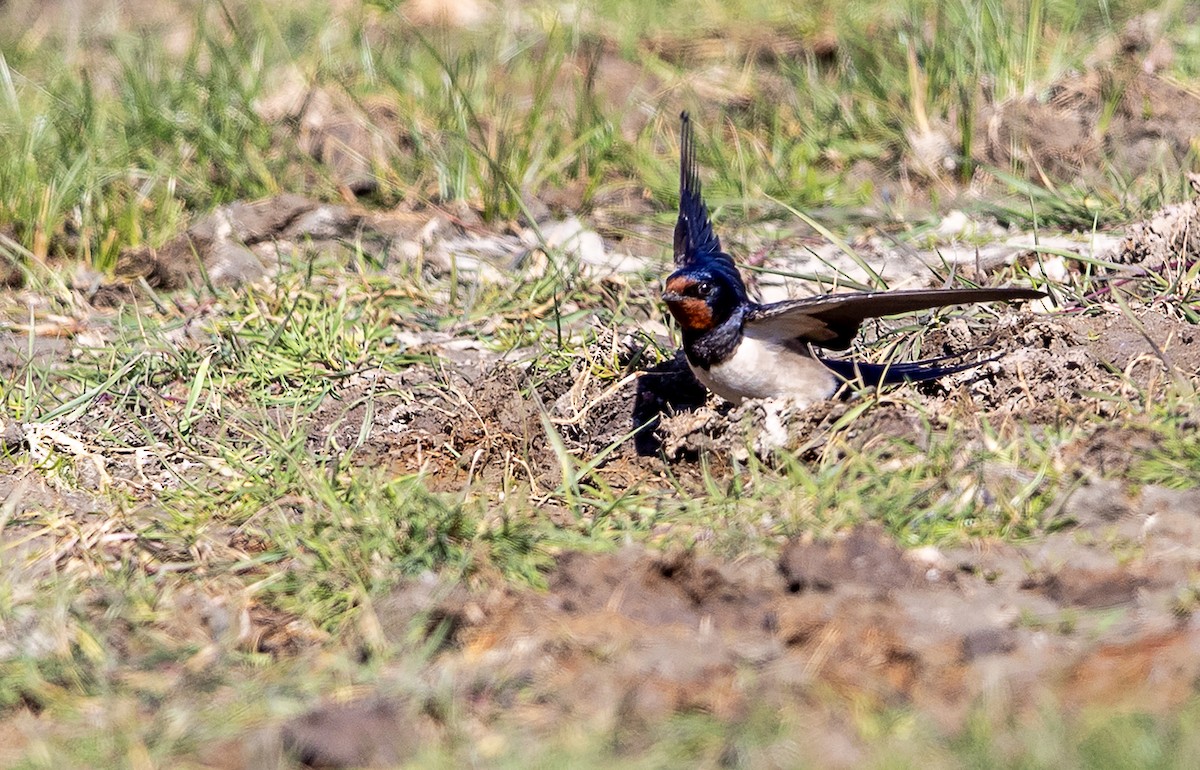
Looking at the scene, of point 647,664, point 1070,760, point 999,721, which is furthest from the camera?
point 647,664

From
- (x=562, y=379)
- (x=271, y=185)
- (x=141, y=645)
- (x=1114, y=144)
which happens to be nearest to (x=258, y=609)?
(x=141, y=645)

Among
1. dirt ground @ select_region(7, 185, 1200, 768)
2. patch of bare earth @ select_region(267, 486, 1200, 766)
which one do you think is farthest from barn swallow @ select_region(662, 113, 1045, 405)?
patch of bare earth @ select_region(267, 486, 1200, 766)

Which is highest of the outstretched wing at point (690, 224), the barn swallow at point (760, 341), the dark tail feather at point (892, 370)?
the outstretched wing at point (690, 224)

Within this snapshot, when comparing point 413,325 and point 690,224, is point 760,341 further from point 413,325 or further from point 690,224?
point 413,325

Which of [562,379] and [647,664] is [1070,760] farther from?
[562,379]

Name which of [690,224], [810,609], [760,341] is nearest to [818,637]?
[810,609]

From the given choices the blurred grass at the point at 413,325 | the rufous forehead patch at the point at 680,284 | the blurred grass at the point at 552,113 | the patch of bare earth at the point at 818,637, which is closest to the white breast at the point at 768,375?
the rufous forehead patch at the point at 680,284

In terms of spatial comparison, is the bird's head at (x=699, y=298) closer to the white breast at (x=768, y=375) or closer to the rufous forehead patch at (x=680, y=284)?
the rufous forehead patch at (x=680, y=284)
